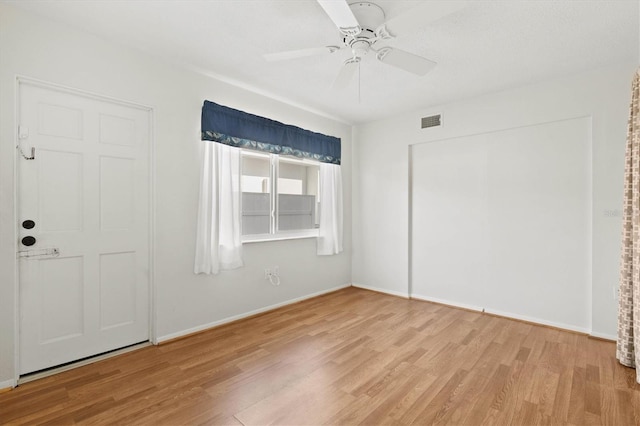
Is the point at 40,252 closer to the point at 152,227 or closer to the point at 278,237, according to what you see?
the point at 152,227

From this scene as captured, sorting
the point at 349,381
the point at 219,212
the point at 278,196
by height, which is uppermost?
the point at 278,196

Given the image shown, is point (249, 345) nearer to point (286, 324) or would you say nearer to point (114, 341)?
point (286, 324)

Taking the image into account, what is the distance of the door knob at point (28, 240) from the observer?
7.26ft

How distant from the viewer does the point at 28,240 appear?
2.23 m

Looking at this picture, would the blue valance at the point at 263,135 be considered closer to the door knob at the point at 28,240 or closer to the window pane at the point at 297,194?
the window pane at the point at 297,194

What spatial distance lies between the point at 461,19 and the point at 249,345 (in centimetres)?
313

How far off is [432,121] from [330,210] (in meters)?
1.84

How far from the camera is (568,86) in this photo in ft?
10.4

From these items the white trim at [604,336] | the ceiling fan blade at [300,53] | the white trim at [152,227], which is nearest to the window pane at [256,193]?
the white trim at [152,227]

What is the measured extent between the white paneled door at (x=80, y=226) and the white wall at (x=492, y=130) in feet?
10.2

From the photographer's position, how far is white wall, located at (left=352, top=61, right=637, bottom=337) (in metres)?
2.92

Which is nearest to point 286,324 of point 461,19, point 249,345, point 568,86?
point 249,345

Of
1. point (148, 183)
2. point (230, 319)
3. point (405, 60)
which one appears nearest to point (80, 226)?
point (148, 183)

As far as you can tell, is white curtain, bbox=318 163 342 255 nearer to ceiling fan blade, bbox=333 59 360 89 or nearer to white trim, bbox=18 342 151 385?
ceiling fan blade, bbox=333 59 360 89
